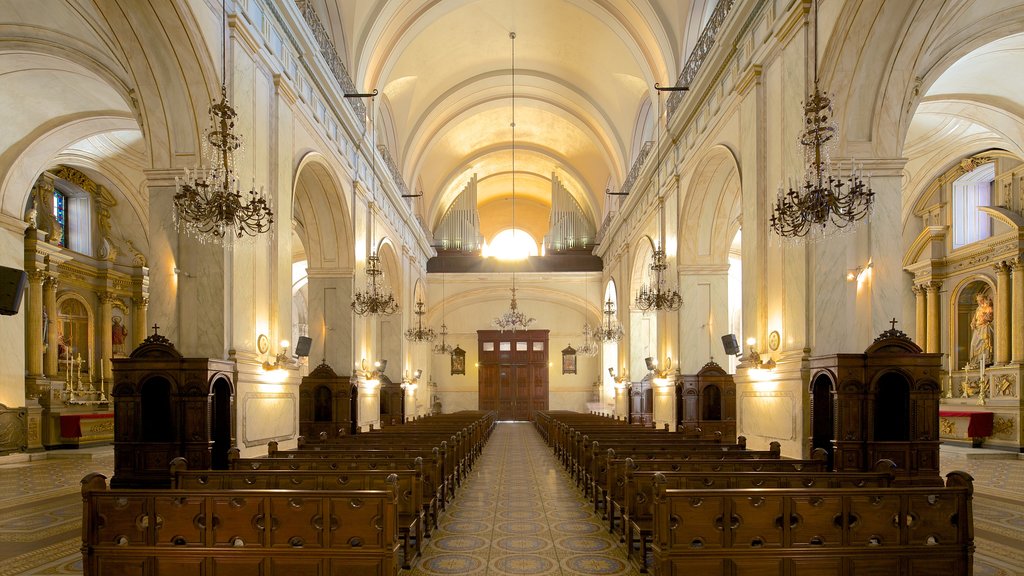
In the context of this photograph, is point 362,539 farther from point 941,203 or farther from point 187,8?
point 941,203

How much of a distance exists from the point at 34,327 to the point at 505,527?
13377 millimetres

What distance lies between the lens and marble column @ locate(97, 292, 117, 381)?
18605mm

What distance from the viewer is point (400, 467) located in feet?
23.5

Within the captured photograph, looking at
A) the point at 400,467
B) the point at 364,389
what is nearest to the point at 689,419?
the point at 364,389

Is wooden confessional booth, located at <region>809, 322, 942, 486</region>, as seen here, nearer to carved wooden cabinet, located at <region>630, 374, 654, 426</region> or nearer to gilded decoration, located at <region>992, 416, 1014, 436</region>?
gilded decoration, located at <region>992, 416, 1014, 436</region>

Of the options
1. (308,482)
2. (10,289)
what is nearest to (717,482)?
(308,482)

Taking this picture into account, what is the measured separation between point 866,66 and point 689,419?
8.14m

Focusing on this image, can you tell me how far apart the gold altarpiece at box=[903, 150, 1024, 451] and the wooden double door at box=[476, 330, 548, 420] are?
1560 cm

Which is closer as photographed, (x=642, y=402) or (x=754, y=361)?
(x=754, y=361)

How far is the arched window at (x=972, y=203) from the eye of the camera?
55.3 ft

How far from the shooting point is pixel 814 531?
16.0 feet

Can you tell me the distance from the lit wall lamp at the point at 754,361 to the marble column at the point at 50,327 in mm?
15132

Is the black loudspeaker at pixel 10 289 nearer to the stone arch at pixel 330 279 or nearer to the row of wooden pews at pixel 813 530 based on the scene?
the row of wooden pews at pixel 813 530

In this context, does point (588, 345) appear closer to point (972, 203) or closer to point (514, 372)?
point (514, 372)
